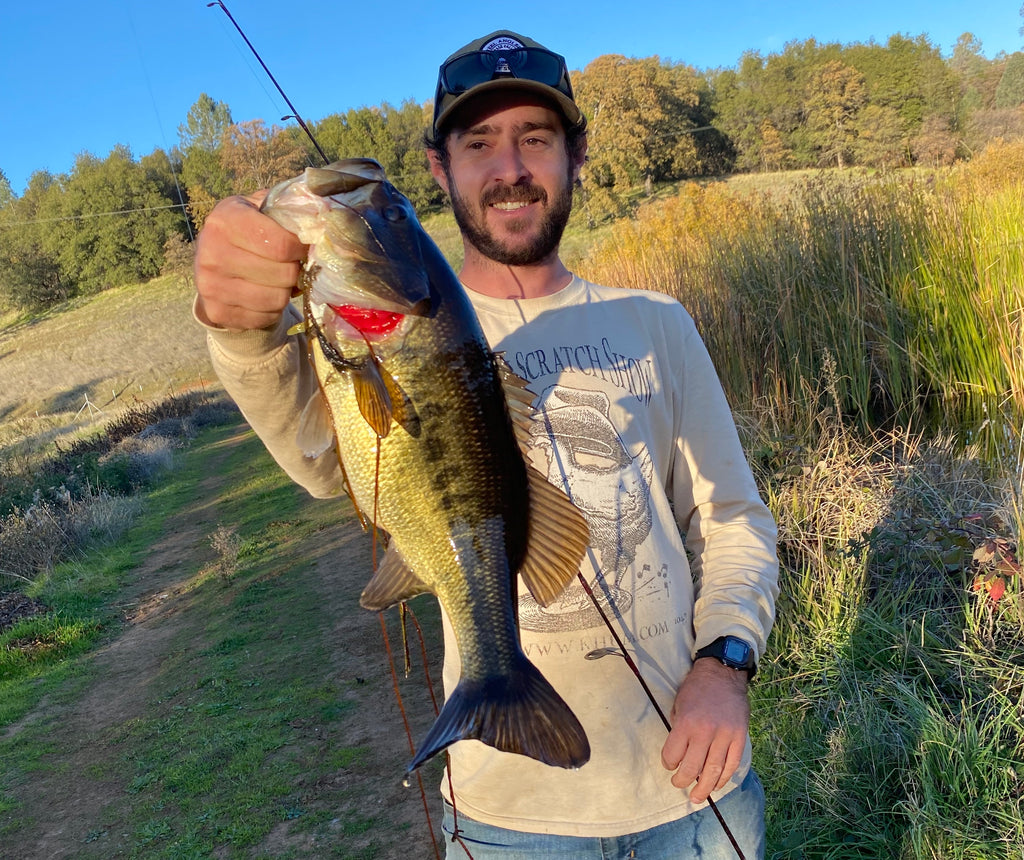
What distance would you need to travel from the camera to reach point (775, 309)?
25.4 feet

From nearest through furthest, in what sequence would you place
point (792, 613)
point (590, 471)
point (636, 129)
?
point (590, 471)
point (792, 613)
point (636, 129)

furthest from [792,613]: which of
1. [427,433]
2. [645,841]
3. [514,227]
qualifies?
[427,433]

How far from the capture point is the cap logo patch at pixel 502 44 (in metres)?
2.28

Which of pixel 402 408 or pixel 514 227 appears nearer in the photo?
pixel 402 408

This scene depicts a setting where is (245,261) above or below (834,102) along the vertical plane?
below

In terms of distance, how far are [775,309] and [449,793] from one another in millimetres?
6861

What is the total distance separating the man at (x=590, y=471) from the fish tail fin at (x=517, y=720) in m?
0.39

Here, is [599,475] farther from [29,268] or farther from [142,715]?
[29,268]

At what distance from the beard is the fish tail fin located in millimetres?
1204

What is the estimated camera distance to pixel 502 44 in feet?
7.54

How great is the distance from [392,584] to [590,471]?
668 millimetres

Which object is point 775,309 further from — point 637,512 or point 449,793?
point 449,793

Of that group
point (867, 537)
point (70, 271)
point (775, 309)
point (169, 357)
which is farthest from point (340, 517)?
point (70, 271)

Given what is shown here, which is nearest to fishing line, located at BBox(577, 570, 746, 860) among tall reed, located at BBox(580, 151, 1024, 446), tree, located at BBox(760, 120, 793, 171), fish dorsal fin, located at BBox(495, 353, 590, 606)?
fish dorsal fin, located at BBox(495, 353, 590, 606)
